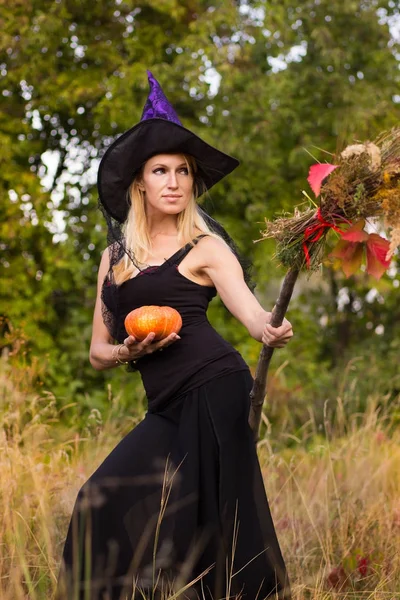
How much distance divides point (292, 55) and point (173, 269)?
5769mm

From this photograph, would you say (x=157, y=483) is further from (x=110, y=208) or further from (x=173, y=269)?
(x=110, y=208)

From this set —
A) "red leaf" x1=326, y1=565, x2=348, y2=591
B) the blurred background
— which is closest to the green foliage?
the blurred background

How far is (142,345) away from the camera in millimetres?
3242

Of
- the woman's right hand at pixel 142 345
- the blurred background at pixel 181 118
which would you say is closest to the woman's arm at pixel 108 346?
the woman's right hand at pixel 142 345

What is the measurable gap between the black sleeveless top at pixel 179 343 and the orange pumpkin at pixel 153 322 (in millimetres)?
100

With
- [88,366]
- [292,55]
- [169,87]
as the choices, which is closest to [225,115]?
[169,87]

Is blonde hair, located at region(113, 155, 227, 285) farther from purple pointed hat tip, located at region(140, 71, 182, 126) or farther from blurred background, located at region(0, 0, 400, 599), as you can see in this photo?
blurred background, located at region(0, 0, 400, 599)

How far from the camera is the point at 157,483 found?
317 cm

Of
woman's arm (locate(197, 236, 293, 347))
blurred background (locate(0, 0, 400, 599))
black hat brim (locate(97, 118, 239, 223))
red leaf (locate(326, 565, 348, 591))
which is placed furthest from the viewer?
blurred background (locate(0, 0, 400, 599))

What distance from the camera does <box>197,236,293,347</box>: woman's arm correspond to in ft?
10.2

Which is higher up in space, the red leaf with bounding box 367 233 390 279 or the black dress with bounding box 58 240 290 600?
the red leaf with bounding box 367 233 390 279

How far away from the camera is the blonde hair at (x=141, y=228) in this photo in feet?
11.6

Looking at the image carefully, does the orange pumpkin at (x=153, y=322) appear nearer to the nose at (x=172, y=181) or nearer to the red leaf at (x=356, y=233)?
the nose at (x=172, y=181)

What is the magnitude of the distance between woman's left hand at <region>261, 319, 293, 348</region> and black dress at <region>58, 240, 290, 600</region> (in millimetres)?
427
